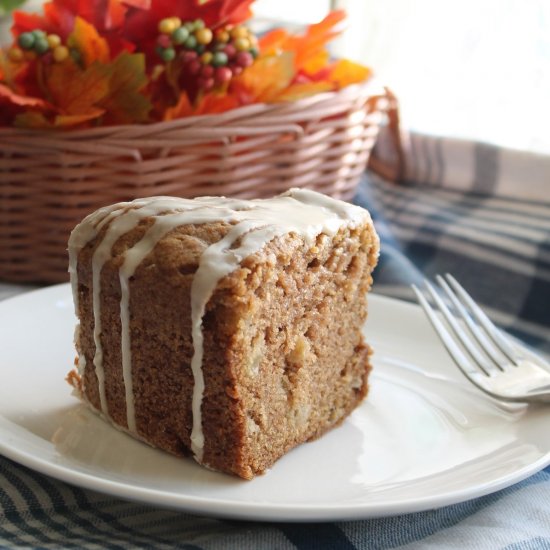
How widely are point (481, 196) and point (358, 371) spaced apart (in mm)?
1594

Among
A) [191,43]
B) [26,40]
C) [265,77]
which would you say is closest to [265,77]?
[265,77]

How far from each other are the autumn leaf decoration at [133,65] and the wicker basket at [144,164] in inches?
2.6

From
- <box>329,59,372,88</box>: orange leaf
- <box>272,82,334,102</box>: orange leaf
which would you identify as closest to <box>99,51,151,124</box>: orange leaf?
<box>272,82,334,102</box>: orange leaf

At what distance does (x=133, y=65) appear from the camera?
6.28 feet

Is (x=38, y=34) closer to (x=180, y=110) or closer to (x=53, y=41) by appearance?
(x=53, y=41)

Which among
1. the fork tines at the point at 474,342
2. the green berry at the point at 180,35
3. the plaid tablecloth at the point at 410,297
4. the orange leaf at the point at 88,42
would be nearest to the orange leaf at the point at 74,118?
the orange leaf at the point at 88,42

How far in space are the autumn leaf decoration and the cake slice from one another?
581 mm

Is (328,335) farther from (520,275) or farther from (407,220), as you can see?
(407,220)

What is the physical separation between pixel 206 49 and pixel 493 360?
3.41 ft

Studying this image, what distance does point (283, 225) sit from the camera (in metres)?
1.36

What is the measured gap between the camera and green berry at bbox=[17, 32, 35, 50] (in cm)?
194

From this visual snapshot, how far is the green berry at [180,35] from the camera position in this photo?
6.49 feet

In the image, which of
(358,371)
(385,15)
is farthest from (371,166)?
(358,371)

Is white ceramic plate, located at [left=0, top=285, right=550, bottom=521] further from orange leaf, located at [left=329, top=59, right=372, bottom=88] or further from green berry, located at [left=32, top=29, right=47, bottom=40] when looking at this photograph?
orange leaf, located at [left=329, top=59, right=372, bottom=88]
